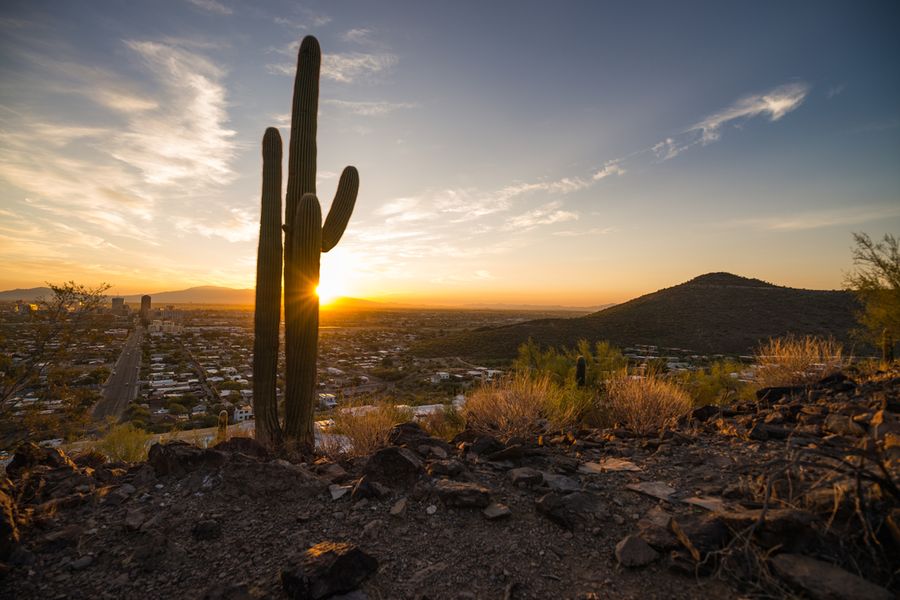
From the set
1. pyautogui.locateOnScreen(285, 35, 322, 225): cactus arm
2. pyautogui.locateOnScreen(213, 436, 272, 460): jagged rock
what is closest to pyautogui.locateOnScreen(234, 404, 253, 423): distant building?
pyautogui.locateOnScreen(285, 35, 322, 225): cactus arm

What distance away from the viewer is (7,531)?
311 cm

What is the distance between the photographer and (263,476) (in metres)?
4.28

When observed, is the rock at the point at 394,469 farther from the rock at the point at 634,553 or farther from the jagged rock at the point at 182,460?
the rock at the point at 634,553

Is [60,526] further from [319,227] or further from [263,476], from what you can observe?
[319,227]

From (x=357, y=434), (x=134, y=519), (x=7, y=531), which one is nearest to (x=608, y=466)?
(x=357, y=434)

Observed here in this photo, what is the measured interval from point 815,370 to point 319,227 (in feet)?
33.2

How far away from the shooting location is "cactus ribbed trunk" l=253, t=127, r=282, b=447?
6.54 meters

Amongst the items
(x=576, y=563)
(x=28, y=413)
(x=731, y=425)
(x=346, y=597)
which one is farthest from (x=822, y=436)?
(x=28, y=413)

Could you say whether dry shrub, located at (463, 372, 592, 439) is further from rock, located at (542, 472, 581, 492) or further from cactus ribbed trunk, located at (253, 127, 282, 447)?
cactus ribbed trunk, located at (253, 127, 282, 447)

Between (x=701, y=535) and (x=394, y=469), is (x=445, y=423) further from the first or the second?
(x=701, y=535)

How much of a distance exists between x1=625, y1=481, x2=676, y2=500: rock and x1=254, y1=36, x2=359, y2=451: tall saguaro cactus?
4.41 m

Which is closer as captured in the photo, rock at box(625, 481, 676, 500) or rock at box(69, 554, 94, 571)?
rock at box(69, 554, 94, 571)

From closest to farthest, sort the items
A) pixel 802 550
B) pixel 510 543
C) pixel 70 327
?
1. pixel 802 550
2. pixel 510 543
3. pixel 70 327

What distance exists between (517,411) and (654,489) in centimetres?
269
